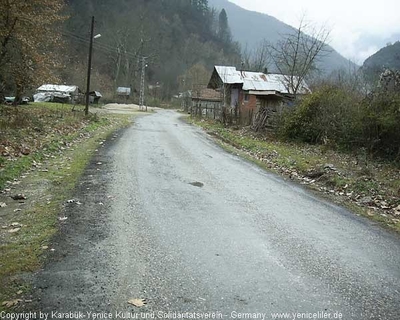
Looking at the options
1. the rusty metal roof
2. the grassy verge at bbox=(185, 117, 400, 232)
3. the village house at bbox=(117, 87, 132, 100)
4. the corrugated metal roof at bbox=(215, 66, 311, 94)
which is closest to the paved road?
the grassy verge at bbox=(185, 117, 400, 232)

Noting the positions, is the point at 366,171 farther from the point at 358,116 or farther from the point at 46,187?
the point at 46,187

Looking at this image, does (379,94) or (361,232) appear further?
(379,94)

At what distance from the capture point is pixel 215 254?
5352 mm

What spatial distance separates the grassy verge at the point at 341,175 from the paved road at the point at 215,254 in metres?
0.91

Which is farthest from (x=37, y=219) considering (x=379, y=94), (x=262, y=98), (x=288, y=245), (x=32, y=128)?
(x=262, y=98)

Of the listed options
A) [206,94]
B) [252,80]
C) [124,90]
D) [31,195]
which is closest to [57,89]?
[206,94]

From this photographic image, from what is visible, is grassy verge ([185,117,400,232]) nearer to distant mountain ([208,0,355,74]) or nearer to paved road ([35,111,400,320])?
paved road ([35,111,400,320])

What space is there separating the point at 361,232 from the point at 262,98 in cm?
3055

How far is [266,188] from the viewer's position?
10.2m

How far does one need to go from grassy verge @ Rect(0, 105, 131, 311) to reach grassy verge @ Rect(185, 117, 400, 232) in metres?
6.04

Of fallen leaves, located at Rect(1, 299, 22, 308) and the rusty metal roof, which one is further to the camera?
the rusty metal roof

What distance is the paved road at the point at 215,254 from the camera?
4.12m

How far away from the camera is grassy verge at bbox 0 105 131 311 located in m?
4.66

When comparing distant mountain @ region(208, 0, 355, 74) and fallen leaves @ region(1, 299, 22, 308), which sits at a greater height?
distant mountain @ region(208, 0, 355, 74)
